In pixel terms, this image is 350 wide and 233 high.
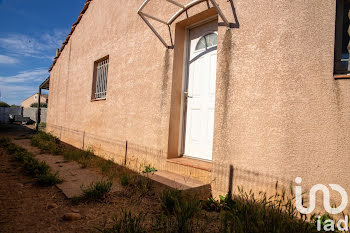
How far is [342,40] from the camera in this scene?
7.88 ft

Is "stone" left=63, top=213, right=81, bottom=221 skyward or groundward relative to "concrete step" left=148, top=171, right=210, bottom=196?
groundward

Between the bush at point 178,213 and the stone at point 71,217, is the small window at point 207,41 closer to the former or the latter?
the bush at point 178,213

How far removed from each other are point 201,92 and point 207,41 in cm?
92

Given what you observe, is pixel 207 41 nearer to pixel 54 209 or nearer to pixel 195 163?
pixel 195 163

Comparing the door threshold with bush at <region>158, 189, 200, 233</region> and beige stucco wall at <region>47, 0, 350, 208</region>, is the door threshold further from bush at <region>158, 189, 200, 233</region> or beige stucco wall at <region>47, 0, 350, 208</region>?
bush at <region>158, 189, 200, 233</region>

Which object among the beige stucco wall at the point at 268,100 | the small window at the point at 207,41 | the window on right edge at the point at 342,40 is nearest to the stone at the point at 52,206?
the beige stucco wall at the point at 268,100

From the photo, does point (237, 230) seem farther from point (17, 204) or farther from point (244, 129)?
point (17, 204)

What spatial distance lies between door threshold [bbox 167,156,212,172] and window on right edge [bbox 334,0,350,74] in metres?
1.98

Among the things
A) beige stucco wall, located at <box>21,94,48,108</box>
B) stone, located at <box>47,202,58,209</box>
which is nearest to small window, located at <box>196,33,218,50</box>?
stone, located at <box>47,202,58,209</box>

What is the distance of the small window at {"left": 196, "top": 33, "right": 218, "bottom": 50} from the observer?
11.8 feet

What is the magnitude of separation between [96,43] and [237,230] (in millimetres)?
6715

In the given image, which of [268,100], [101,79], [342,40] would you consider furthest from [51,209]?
[101,79]

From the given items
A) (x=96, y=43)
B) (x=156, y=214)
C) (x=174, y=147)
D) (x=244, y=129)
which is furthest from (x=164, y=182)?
(x=96, y=43)

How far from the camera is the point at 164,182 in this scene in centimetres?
291
